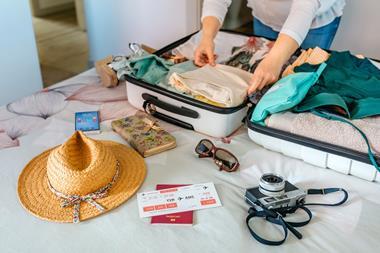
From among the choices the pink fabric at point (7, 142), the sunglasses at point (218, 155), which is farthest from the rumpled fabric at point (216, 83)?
the pink fabric at point (7, 142)

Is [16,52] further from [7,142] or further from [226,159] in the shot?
A: [226,159]

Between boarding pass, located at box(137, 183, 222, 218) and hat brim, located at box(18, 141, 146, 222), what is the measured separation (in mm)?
44

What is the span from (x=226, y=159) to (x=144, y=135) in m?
0.23

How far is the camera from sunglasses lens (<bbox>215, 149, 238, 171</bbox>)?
929 mm

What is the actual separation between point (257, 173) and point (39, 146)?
0.56 m

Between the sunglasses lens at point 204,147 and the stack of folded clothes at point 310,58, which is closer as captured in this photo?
the sunglasses lens at point 204,147

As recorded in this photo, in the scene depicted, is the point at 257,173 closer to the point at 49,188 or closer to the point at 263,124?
the point at 263,124

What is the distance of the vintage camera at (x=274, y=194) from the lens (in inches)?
31.0

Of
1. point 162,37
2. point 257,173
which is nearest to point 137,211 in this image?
point 257,173

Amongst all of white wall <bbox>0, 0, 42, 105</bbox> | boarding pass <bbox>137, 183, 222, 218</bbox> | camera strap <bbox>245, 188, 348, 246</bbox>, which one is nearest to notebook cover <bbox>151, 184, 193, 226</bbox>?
boarding pass <bbox>137, 183, 222, 218</bbox>

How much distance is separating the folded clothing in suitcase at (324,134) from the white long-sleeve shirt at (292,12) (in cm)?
21

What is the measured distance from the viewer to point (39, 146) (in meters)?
1.01

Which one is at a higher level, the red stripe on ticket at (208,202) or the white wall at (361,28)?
the white wall at (361,28)

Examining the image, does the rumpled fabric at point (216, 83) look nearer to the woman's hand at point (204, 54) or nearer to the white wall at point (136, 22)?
the woman's hand at point (204, 54)
